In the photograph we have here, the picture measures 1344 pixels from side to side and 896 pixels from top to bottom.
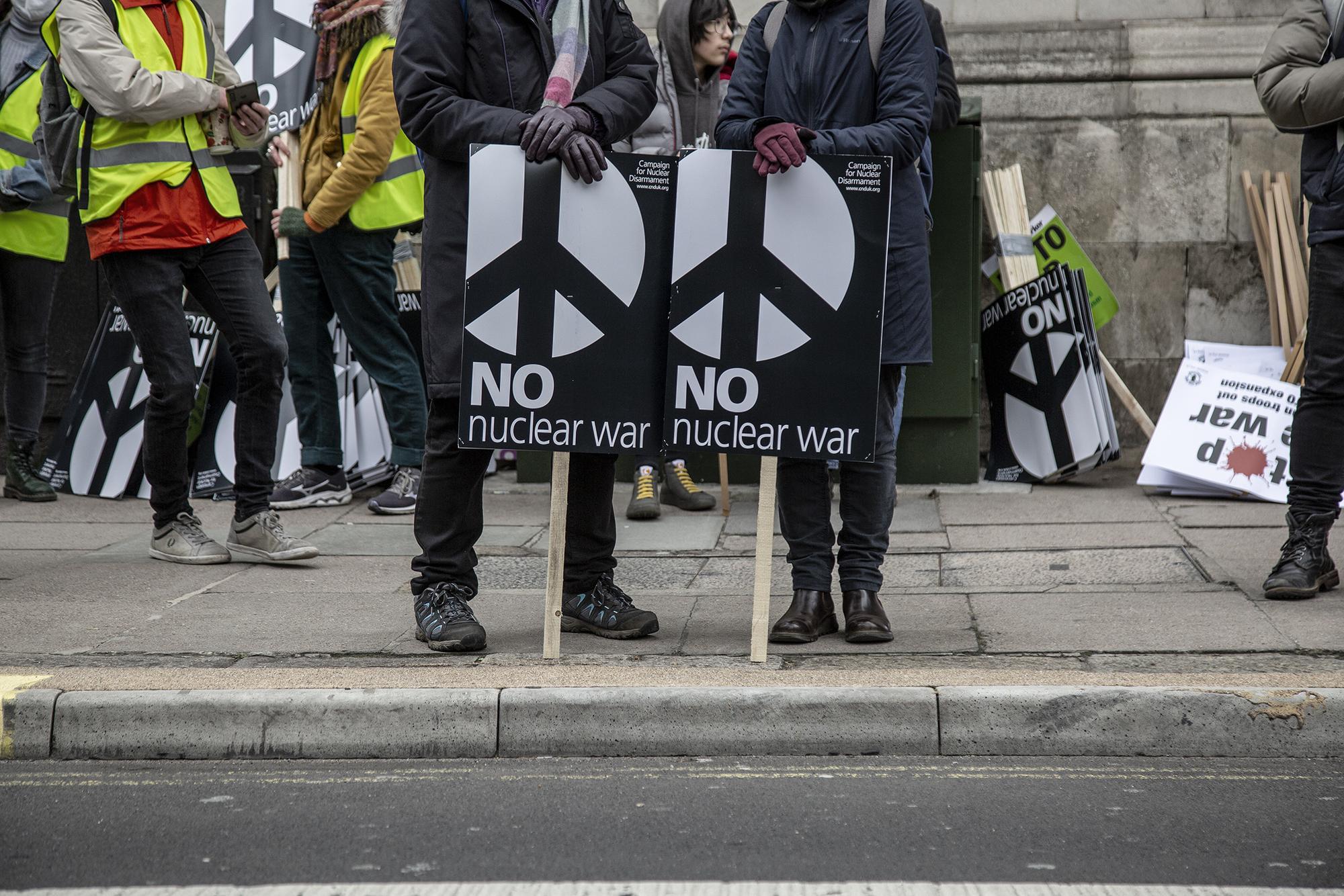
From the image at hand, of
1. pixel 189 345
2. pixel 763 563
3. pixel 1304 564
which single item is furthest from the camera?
pixel 189 345

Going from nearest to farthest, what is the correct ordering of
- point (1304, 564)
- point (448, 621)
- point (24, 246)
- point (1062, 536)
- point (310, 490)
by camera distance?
point (448, 621) < point (1304, 564) < point (1062, 536) < point (24, 246) < point (310, 490)

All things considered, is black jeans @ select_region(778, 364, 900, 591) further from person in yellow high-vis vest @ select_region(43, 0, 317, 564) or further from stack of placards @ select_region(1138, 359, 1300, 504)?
stack of placards @ select_region(1138, 359, 1300, 504)

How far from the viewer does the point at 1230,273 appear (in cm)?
770

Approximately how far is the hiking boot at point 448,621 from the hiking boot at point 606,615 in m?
0.28

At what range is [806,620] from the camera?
166 inches

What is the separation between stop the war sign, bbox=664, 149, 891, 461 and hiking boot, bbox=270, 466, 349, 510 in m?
3.19

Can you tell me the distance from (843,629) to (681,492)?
225cm

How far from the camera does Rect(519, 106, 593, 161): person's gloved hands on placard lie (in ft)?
12.6

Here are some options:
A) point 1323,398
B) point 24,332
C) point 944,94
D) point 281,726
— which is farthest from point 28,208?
point 1323,398

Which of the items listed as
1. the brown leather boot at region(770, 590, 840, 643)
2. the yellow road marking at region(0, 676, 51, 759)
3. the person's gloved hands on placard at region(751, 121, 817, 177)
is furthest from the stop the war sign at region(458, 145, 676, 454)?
the yellow road marking at region(0, 676, 51, 759)

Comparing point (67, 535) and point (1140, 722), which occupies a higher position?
point (1140, 722)

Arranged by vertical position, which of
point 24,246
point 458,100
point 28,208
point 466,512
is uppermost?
point 458,100

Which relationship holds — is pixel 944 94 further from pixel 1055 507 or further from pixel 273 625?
pixel 273 625

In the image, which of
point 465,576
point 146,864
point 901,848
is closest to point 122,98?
point 465,576
